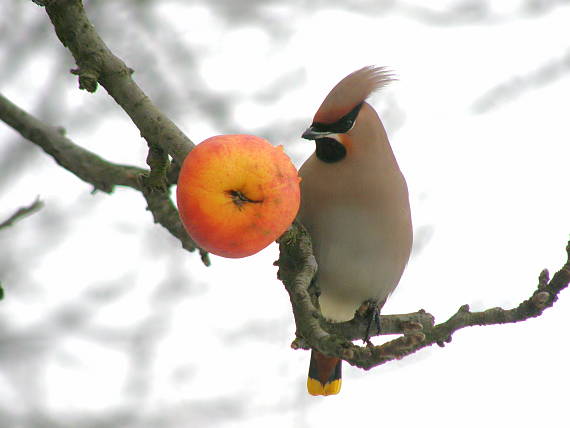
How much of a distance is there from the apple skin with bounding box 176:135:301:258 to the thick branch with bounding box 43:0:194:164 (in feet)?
0.39

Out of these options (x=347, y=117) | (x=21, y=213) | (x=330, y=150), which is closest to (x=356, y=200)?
(x=330, y=150)

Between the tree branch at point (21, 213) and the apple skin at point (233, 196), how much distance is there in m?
0.36

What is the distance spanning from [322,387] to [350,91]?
5.15 feet

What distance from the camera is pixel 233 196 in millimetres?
2217

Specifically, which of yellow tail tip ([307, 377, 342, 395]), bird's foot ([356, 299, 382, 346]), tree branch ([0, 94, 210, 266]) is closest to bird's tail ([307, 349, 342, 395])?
yellow tail tip ([307, 377, 342, 395])

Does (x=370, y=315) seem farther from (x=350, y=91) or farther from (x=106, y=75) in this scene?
(x=106, y=75)

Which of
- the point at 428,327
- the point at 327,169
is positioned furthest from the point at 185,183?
the point at 327,169

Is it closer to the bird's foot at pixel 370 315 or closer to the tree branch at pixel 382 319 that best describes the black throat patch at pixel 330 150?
the bird's foot at pixel 370 315

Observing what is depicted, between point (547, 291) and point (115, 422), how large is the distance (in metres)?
4.10

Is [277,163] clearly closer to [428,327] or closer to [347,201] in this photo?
[428,327]

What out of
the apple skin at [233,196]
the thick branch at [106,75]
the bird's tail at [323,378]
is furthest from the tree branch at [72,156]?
the bird's tail at [323,378]

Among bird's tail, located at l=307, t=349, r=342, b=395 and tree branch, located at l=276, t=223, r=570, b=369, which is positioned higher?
bird's tail, located at l=307, t=349, r=342, b=395

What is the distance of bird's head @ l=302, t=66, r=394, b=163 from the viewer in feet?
10.3

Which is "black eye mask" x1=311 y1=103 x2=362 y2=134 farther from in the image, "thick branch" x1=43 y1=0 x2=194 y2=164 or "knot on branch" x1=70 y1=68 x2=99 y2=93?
"knot on branch" x1=70 y1=68 x2=99 y2=93
